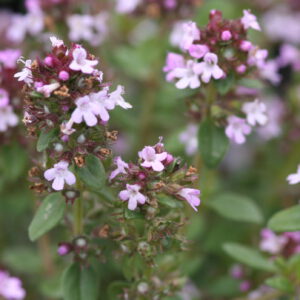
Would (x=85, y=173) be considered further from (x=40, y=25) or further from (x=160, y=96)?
(x=160, y=96)

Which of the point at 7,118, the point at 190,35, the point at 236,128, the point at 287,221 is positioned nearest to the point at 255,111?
the point at 236,128

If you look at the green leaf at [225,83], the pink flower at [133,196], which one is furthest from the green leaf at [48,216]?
the green leaf at [225,83]

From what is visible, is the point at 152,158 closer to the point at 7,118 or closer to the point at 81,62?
the point at 81,62

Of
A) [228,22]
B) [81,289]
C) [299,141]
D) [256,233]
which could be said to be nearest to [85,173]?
[81,289]

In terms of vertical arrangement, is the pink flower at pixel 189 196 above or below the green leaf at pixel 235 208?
below

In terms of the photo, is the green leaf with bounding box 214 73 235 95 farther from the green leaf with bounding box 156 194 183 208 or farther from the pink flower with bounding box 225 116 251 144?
the green leaf with bounding box 156 194 183 208

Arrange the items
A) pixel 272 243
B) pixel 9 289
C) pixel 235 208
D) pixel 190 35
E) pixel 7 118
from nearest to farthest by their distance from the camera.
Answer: pixel 190 35 < pixel 9 289 < pixel 7 118 < pixel 272 243 < pixel 235 208

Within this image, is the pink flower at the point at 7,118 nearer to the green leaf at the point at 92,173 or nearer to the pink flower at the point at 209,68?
the green leaf at the point at 92,173
